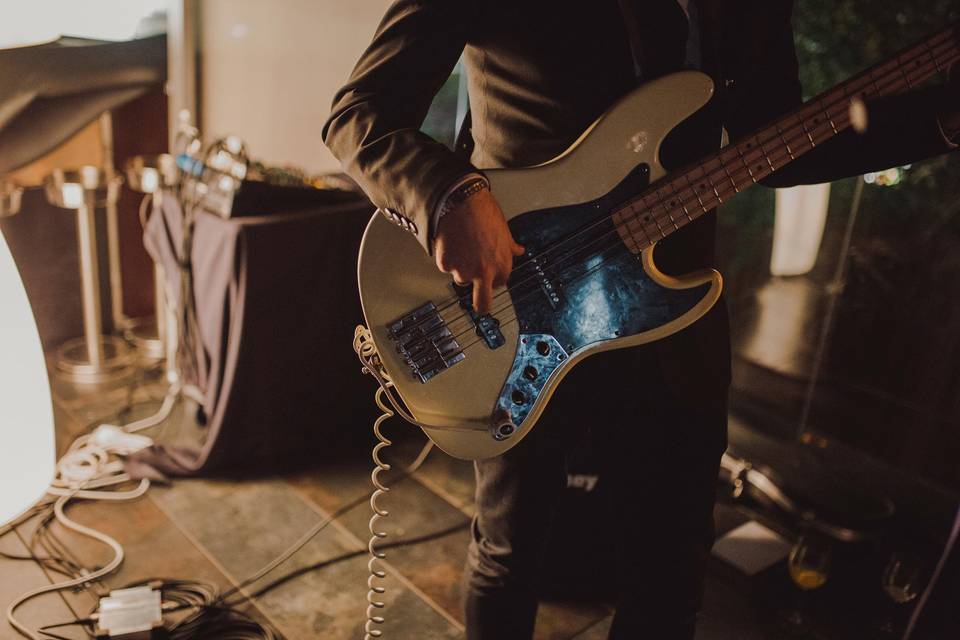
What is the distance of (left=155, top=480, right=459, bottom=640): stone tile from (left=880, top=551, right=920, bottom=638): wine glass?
0.97 meters

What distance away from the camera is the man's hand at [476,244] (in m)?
0.97

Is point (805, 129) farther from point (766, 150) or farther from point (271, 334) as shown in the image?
point (271, 334)

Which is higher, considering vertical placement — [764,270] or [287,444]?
[764,270]

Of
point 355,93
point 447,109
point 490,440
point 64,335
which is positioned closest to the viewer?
point 355,93

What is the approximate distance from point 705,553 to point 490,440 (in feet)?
1.26

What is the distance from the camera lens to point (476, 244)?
977mm

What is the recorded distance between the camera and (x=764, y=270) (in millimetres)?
2789

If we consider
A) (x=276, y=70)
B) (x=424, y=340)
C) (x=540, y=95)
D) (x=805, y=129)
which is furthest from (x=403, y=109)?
(x=276, y=70)

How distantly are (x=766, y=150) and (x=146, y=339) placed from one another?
2550mm

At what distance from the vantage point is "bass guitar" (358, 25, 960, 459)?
1077 mm

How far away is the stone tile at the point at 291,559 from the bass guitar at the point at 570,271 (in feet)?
2.52

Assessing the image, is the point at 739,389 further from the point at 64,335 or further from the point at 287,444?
the point at 64,335

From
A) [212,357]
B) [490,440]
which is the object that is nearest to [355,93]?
[490,440]

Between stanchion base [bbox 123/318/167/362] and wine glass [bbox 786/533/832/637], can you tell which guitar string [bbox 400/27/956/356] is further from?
stanchion base [bbox 123/318/167/362]
